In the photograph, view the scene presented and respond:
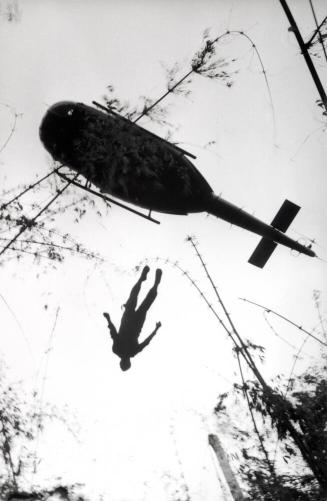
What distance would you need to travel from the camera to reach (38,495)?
393 inches

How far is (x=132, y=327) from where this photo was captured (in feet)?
22.5

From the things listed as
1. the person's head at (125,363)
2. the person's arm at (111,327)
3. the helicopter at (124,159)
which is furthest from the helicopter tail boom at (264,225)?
the person's head at (125,363)

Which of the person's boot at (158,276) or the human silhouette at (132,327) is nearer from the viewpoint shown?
the human silhouette at (132,327)

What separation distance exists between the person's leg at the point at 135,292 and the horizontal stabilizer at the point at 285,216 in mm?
4165

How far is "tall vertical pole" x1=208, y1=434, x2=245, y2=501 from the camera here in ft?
23.4

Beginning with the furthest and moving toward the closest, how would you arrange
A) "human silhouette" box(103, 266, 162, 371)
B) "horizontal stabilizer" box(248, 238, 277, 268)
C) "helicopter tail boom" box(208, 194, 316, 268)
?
1. "horizontal stabilizer" box(248, 238, 277, 268)
2. "helicopter tail boom" box(208, 194, 316, 268)
3. "human silhouette" box(103, 266, 162, 371)

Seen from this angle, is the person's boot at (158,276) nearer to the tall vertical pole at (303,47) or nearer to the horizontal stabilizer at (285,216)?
the horizontal stabilizer at (285,216)

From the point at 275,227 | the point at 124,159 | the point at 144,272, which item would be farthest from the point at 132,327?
the point at 275,227

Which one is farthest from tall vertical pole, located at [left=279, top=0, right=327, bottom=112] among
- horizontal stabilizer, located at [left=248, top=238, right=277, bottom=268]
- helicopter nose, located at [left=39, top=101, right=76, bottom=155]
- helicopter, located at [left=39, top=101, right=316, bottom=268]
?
horizontal stabilizer, located at [left=248, top=238, right=277, bottom=268]

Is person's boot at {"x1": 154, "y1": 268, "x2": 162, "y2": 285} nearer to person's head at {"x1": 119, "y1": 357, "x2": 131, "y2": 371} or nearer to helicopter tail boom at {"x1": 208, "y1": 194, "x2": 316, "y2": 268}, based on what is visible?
person's head at {"x1": 119, "y1": 357, "x2": 131, "y2": 371}

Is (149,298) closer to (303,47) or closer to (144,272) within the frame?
(144,272)

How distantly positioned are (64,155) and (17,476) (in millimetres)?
8355

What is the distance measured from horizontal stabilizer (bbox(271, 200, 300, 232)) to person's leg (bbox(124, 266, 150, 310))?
416cm

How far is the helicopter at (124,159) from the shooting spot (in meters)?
5.83
